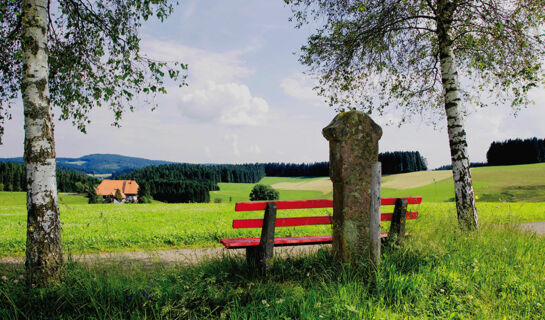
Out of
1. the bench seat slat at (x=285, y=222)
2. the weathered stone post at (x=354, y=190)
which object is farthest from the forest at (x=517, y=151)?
the weathered stone post at (x=354, y=190)

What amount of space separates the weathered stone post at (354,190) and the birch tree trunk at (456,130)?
12.5ft

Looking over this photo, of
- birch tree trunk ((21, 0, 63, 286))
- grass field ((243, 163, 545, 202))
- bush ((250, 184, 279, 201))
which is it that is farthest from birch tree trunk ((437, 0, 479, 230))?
bush ((250, 184, 279, 201))

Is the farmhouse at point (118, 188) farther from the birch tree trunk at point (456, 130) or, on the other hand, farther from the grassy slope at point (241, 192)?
the birch tree trunk at point (456, 130)

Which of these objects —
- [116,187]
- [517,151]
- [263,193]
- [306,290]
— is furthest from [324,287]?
[116,187]

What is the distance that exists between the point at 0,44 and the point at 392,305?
9465mm

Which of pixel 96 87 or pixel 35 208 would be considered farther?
pixel 96 87

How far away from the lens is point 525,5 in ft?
28.5

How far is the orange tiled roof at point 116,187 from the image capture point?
252ft

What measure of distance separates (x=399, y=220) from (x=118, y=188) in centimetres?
7149

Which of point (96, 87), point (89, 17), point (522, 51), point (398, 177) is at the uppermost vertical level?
point (89, 17)

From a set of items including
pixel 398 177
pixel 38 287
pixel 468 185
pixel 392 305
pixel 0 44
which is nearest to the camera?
pixel 392 305

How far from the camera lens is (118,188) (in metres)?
68.9

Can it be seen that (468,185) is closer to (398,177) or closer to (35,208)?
(35,208)

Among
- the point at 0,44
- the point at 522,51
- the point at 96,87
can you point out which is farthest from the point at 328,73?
the point at 0,44
